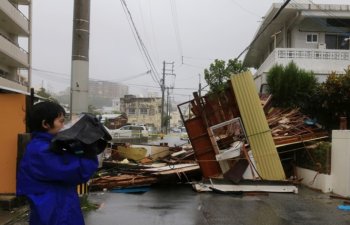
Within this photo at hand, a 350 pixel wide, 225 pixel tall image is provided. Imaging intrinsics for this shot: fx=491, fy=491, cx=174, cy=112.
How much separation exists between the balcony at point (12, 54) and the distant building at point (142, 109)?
7645cm

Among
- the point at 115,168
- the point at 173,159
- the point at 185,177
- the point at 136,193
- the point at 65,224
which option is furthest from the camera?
the point at 173,159

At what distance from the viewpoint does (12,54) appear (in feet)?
130

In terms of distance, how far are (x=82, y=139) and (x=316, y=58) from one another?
25512 mm

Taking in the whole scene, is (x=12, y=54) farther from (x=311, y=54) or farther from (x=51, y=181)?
(x=51, y=181)

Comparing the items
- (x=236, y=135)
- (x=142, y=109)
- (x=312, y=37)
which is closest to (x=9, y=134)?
(x=236, y=135)

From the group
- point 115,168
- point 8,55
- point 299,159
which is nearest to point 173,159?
point 115,168

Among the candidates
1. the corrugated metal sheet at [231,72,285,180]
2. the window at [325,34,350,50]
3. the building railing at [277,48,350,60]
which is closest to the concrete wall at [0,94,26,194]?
the corrugated metal sheet at [231,72,285,180]

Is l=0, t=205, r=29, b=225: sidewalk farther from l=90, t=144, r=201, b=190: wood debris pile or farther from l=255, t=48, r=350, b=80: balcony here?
l=255, t=48, r=350, b=80: balcony

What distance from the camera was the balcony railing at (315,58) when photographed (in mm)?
26875

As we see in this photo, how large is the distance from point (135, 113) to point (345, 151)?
111 meters

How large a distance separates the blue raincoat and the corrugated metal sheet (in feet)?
40.3

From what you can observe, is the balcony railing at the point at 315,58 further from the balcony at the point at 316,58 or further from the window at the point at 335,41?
the window at the point at 335,41

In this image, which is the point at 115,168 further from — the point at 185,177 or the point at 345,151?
the point at 345,151

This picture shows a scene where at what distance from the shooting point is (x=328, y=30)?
29969mm
